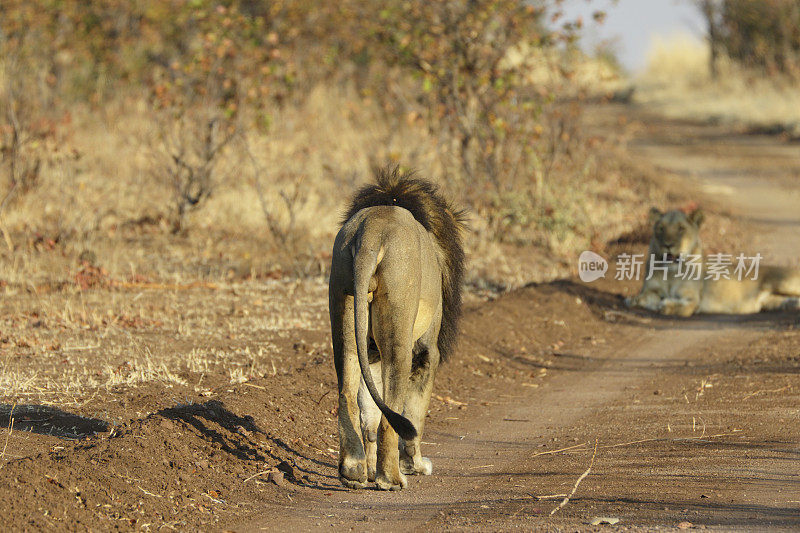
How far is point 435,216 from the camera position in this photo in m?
5.95

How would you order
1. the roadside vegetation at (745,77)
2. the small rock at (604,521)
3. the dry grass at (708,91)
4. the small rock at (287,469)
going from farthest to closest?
the roadside vegetation at (745,77) < the dry grass at (708,91) < the small rock at (287,469) < the small rock at (604,521)

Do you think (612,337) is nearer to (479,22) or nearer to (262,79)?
(479,22)

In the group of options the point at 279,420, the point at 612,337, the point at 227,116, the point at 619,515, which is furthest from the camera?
the point at 227,116

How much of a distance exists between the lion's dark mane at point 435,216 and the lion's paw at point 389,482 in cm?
84

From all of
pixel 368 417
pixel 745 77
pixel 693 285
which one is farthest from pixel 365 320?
pixel 745 77

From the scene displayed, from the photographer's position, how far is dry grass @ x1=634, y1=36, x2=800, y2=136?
30.7m

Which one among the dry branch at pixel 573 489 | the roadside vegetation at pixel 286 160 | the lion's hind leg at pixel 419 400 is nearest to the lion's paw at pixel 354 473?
the lion's hind leg at pixel 419 400

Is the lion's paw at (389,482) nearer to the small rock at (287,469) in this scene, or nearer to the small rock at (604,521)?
the small rock at (287,469)

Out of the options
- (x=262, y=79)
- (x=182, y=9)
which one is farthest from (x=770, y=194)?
(x=182, y=9)

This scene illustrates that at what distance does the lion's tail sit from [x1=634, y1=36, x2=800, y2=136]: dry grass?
2519 centimetres

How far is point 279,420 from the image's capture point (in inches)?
260

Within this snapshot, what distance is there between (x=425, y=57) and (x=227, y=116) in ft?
10.7

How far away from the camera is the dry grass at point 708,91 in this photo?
101 feet

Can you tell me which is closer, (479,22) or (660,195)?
(479,22)
